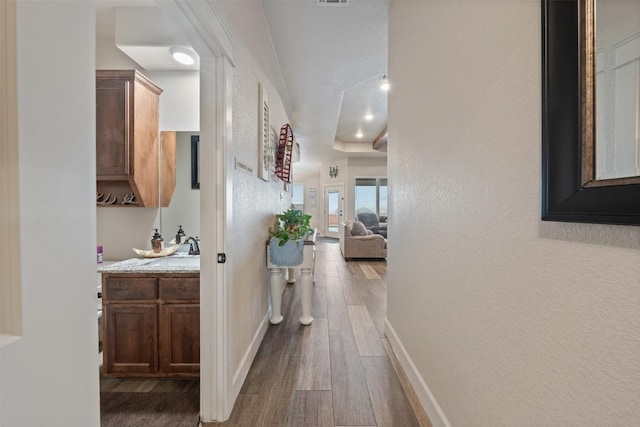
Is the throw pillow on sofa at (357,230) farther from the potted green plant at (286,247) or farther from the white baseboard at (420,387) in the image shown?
the white baseboard at (420,387)

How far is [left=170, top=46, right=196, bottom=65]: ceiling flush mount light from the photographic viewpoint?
222 cm

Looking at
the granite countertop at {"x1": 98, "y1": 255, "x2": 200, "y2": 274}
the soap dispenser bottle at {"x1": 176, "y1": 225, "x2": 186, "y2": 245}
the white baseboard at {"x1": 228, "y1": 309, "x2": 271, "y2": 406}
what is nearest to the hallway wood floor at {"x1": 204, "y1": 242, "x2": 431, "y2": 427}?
the white baseboard at {"x1": 228, "y1": 309, "x2": 271, "y2": 406}

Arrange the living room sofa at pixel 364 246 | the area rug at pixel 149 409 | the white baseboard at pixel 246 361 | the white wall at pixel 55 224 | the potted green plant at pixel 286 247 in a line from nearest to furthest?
1. the white wall at pixel 55 224
2. the area rug at pixel 149 409
3. the white baseboard at pixel 246 361
4. the potted green plant at pixel 286 247
5. the living room sofa at pixel 364 246

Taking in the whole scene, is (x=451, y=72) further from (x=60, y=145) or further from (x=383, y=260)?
(x=383, y=260)

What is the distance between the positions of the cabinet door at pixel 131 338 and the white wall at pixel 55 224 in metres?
1.42

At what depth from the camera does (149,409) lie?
1664 mm

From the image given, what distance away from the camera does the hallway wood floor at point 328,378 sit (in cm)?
158

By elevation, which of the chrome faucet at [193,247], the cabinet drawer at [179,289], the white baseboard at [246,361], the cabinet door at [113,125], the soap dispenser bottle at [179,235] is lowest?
the white baseboard at [246,361]

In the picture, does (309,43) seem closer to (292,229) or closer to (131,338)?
(292,229)

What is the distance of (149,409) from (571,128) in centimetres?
235

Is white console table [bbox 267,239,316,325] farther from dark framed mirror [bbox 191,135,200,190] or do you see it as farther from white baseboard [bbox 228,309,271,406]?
dark framed mirror [bbox 191,135,200,190]

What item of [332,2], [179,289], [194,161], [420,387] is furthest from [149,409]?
[332,2]

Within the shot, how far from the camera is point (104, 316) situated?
6.09ft

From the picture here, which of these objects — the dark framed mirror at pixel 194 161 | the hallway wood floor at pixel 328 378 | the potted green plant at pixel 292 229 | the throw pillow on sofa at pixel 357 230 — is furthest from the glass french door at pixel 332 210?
the dark framed mirror at pixel 194 161
